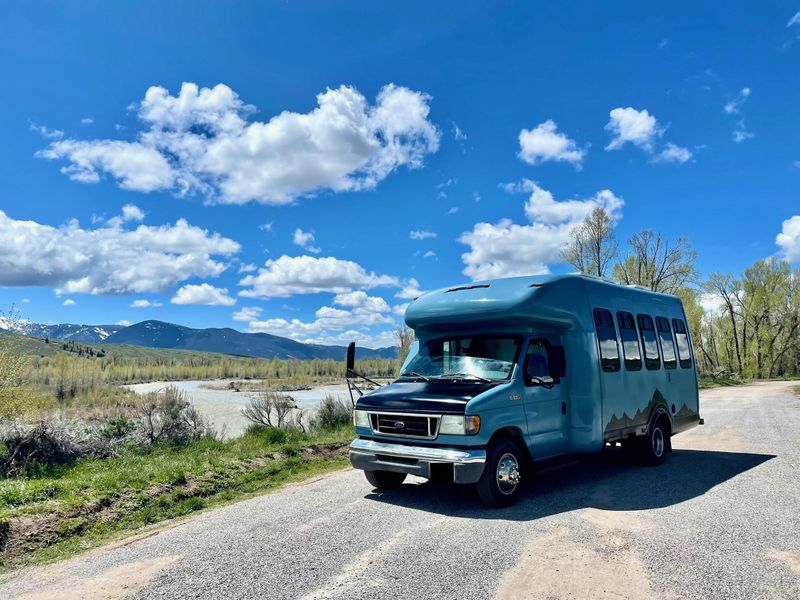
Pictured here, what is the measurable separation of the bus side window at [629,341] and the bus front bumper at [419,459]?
396 centimetres

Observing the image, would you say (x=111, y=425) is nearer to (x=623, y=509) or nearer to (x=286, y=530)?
(x=286, y=530)

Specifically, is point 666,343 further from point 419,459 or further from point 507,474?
point 419,459

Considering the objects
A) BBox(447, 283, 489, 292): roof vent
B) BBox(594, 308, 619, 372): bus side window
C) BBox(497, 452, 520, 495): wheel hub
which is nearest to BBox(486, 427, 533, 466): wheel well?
BBox(497, 452, 520, 495): wheel hub

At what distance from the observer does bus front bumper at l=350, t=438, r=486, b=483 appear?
267 inches

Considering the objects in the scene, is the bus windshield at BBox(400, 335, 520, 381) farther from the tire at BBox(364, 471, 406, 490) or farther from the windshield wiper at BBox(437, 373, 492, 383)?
the tire at BBox(364, 471, 406, 490)

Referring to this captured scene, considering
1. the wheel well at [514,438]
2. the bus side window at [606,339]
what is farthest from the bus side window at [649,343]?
the wheel well at [514,438]

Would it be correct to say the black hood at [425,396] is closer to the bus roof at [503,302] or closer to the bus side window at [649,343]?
the bus roof at [503,302]

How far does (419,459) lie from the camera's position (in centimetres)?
704

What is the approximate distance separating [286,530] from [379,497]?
1784 millimetres

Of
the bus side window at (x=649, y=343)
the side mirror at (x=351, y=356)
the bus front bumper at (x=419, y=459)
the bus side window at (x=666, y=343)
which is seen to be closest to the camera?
the bus front bumper at (x=419, y=459)

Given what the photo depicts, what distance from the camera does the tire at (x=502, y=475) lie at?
22.9 ft

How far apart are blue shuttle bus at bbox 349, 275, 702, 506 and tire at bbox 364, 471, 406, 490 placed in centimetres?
2

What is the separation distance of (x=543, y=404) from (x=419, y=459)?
202 centimetres

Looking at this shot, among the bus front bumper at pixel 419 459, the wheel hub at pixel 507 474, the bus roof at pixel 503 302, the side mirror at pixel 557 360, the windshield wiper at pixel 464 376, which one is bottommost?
the wheel hub at pixel 507 474
